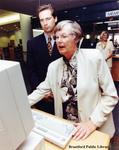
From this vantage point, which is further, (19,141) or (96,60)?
(96,60)

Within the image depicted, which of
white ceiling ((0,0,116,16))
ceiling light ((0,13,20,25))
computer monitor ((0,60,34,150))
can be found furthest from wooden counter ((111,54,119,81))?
computer monitor ((0,60,34,150))

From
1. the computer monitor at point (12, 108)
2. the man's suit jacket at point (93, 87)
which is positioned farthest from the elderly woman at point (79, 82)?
the computer monitor at point (12, 108)

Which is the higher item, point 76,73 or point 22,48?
point 22,48

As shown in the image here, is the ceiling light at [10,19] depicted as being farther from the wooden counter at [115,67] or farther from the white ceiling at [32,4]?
the wooden counter at [115,67]

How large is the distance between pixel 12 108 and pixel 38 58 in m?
1.08

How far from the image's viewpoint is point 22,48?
1964 mm

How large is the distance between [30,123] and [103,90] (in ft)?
1.99

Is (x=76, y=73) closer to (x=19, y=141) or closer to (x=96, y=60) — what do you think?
(x=96, y=60)

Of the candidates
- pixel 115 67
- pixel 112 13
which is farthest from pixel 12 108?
pixel 115 67

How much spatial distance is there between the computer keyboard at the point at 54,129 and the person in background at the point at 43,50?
517 millimetres

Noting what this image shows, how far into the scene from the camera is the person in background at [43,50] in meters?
1.53

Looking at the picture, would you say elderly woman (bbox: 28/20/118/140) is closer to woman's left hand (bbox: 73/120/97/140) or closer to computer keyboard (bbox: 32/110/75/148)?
woman's left hand (bbox: 73/120/97/140)

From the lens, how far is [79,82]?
1.15 meters

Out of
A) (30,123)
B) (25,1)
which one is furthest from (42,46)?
(30,123)
